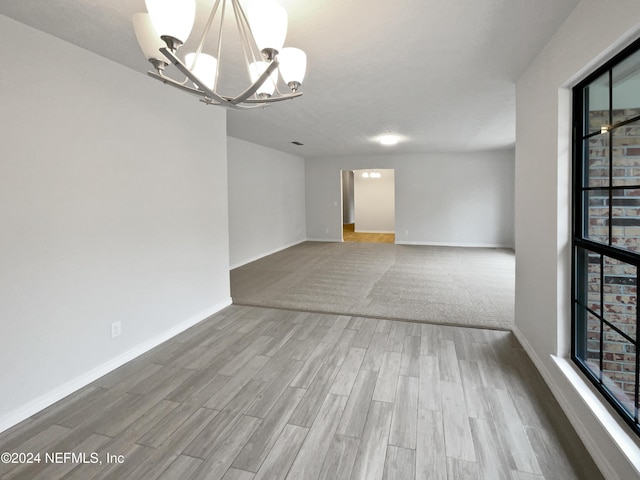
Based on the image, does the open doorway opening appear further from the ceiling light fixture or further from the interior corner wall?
the interior corner wall

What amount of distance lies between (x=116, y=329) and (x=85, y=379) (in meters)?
0.38

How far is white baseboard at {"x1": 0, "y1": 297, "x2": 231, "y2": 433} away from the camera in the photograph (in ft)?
6.52

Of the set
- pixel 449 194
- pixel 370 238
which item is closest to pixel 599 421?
pixel 449 194

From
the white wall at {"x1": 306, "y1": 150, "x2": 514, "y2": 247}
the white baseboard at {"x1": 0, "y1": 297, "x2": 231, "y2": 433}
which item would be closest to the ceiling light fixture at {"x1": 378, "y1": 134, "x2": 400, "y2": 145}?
the white wall at {"x1": 306, "y1": 150, "x2": 514, "y2": 247}

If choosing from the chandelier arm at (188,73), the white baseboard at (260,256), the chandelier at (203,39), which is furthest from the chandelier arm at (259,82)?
the white baseboard at (260,256)

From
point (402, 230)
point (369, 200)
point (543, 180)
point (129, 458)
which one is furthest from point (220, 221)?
point (369, 200)

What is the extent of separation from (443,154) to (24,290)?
320 inches

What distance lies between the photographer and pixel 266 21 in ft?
4.59

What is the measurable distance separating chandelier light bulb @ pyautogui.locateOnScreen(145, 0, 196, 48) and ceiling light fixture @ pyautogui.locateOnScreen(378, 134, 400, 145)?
16.0 ft

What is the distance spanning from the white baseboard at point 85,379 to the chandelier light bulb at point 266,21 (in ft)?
8.11

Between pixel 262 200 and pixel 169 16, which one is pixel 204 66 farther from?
pixel 262 200

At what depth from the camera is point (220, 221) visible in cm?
388

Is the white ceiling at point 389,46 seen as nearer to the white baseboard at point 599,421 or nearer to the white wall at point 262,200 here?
the white wall at point 262,200

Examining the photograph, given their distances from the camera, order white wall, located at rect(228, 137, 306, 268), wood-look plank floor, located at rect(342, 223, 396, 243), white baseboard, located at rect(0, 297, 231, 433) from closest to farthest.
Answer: white baseboard, located at rect(0, 297, 231, 433)
white wall, located at rect(228, 137, 306, 268)
wood-look plank floor, located at rect(342, 223, 396, 243)
